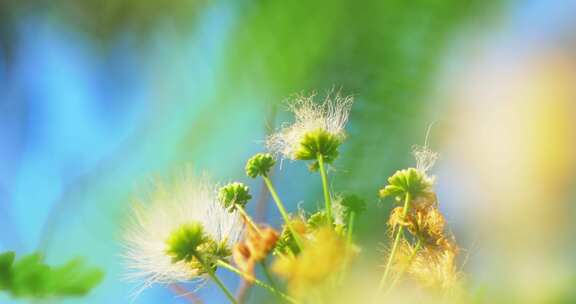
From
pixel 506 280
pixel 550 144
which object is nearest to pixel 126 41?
pixel 550 144

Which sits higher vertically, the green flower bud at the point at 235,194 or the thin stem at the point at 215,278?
the green flower bud at the point at 235,194

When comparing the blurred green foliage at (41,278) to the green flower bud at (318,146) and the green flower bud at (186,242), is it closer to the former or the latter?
the green flower bud at (186,242)

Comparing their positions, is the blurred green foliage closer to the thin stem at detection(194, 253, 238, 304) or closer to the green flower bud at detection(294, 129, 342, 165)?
the thin stem at detection(194, 253, 238, 304)

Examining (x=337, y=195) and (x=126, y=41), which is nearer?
(x=337, y=195)

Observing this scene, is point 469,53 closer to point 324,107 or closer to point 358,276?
point 324,107

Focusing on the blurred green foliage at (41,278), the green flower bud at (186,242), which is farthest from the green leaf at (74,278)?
the green flower bud at (186,242)

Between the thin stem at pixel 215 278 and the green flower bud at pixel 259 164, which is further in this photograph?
the green flower bud at pixel 259 164

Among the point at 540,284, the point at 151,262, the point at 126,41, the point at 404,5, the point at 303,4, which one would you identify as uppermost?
the point at 126,41
